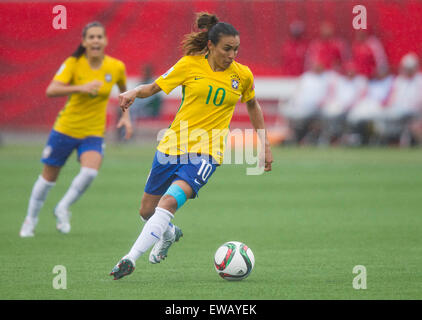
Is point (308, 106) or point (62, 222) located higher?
point (308, 106)

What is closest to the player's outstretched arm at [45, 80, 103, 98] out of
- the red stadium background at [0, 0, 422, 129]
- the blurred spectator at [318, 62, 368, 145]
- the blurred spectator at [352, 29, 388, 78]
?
the blurred spectator at [318, 62, 368, 145]

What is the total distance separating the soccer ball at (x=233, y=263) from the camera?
7605 mm

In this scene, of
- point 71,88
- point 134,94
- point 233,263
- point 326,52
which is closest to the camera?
point 134,94

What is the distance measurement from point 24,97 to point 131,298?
23.8m

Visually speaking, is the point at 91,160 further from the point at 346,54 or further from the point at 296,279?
the point at 346,54

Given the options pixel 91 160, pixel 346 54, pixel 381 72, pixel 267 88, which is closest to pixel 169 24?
pixel 267 88

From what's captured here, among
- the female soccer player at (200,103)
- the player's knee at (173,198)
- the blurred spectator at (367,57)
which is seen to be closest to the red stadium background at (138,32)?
the blurred spectator at (367,57)

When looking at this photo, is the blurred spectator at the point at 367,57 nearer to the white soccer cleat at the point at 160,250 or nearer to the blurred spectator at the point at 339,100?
the blurred spectator at the point at 339,100

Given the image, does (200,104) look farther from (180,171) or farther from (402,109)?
(402,109)

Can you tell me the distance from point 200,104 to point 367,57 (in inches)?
731

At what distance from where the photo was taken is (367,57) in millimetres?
25703

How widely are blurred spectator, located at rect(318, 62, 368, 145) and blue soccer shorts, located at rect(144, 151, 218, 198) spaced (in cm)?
1713

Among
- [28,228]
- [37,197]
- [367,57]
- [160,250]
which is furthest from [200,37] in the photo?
[367,57]

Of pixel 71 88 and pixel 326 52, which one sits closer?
pixel 71 88
